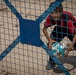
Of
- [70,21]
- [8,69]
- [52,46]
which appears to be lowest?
[8,69]

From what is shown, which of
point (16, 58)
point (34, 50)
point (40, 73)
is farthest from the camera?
point (34, 50)

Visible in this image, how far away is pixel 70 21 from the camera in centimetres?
467

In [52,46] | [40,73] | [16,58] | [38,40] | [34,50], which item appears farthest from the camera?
[34,50]

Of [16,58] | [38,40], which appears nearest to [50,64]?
[16,58]

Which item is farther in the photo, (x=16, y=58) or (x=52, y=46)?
(x=16, y=58)

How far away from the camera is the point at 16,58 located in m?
5.44

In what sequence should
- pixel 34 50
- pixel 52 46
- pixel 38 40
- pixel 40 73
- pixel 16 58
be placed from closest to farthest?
1. pixel 38 40
2. pixel 52 46
3. pixel 40 73
4. pixel 16 58
5. pixel 34 50

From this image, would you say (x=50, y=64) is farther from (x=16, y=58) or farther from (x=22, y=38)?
(x=22, y=38)

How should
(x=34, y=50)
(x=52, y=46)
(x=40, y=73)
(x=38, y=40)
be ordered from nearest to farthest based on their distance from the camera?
(x=38, y=40) → (x=52, y=46) → (x=40, y=73) → (x=34, y=50)

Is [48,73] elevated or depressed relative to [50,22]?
depressed

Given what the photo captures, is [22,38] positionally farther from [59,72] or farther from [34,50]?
[34,50]

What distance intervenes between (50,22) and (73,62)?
3.32 ft

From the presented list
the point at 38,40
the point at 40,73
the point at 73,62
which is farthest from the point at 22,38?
the point at 73,62

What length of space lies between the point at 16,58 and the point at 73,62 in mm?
951
